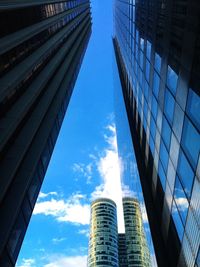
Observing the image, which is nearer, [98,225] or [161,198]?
[161,198]

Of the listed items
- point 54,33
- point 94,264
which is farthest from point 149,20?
point 94,264

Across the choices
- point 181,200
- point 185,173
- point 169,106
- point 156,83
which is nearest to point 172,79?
point 169,106

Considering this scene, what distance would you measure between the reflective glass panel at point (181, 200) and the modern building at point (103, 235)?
447 feet

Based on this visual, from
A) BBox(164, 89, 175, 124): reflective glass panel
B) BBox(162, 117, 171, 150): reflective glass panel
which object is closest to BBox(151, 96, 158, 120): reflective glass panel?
BBox(162, 117, 171, 150): reflective glass panel

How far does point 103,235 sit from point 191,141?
149737 mm

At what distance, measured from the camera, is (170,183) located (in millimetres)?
23031

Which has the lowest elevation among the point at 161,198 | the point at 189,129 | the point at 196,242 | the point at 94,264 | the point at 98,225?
the point at 196,242

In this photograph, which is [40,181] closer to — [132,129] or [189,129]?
[189,129]

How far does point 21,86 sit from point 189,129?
21.5 m

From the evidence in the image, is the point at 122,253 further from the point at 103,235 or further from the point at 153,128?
the point at 153,128

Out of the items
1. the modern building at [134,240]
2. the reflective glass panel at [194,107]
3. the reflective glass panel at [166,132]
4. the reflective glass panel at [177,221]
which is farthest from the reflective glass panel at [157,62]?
the modern building at [134,240]

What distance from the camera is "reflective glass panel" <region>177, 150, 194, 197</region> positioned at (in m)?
18.2

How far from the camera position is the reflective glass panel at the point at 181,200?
1942 cm

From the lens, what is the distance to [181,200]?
800 inches
